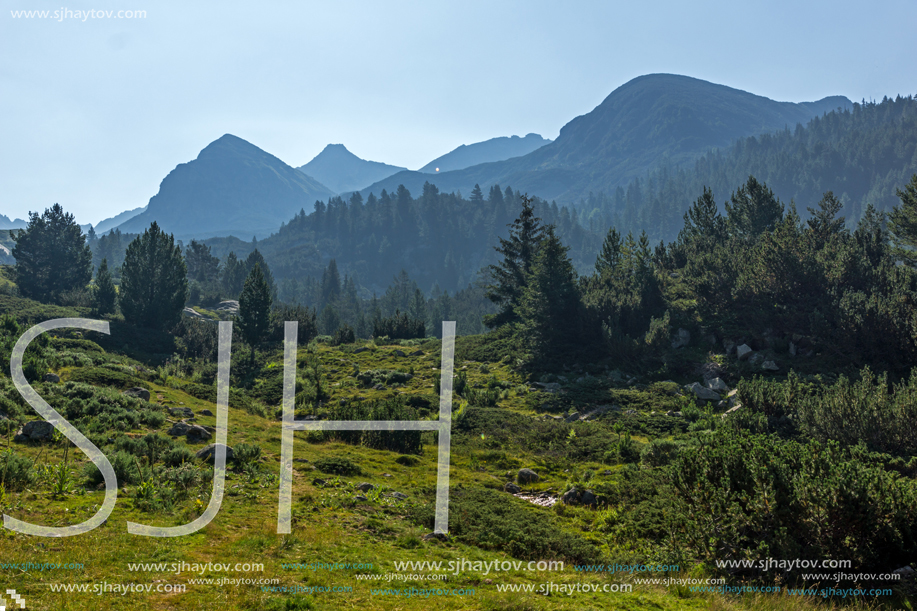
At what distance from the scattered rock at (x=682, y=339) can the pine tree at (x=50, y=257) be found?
77.3m

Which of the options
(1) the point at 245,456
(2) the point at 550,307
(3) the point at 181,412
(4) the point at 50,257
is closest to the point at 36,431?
(1) the point at 245,456

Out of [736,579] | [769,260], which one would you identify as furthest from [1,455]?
[769,260]

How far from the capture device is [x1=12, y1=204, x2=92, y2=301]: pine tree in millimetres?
68438

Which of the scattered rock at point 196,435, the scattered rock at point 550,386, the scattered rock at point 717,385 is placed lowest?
the scattered rock at point 550,386

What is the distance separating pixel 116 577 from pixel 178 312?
55089mm

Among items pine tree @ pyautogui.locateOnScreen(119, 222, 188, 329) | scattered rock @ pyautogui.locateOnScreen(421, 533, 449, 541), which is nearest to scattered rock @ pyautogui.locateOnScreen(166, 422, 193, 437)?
scattered rock @ pyautogui.locateOnScreen(421, 533, 449, 541)

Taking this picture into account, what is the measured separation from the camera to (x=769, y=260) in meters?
34.2

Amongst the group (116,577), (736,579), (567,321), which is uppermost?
(567,321)

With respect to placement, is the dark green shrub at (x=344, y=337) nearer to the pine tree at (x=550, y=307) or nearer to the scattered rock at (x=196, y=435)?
the pine tree at (x=550, y=307)

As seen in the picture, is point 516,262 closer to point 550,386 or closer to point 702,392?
point 550,386

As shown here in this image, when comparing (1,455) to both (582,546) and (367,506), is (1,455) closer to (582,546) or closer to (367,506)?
(367,506)

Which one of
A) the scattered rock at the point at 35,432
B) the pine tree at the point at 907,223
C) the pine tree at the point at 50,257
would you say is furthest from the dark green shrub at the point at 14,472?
the pine tree at the point at 50,257

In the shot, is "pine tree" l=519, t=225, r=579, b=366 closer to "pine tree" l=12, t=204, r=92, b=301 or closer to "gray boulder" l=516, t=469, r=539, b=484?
"gray boulder" l=516, t=469, r=539, b=484

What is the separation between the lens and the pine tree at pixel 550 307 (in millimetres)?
38031
